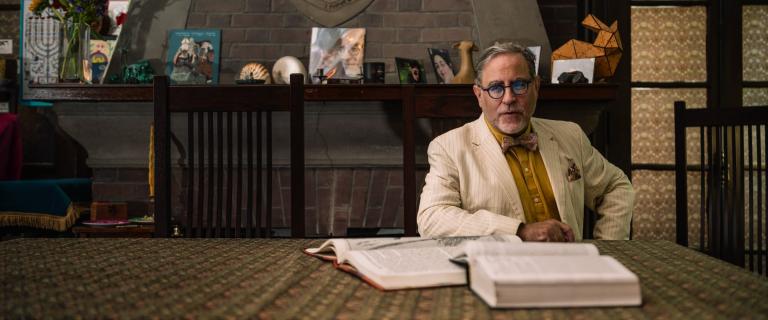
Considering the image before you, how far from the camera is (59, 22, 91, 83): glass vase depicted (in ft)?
9.89

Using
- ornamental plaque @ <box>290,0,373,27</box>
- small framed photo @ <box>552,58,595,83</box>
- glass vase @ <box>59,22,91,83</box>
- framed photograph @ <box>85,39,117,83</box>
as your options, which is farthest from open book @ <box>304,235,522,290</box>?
framed photograph @ <box>85,39,117,83</box>

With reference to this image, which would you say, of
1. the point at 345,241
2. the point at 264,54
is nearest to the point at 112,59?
the point at 264,54

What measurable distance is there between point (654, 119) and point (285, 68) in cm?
177

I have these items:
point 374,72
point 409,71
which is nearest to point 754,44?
point 409,71

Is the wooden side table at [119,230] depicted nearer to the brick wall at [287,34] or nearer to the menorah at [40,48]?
the brick wall at [287,34]

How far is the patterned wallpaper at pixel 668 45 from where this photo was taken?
3.42 m

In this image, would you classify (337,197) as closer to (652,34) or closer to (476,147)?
(476,147)

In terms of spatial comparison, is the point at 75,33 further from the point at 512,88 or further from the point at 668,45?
the point at 668,45

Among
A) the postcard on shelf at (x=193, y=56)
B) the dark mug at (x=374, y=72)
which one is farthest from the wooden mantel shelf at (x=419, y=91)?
the postcard on shelf at (x=193, y=56)

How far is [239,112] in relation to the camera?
180cm

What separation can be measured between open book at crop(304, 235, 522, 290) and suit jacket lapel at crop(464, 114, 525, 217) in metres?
0.55

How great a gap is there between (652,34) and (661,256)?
250 cm

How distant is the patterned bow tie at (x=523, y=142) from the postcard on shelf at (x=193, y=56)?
5.51 ft

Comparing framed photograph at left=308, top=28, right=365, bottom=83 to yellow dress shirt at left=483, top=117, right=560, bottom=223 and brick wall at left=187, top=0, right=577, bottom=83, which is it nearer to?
brick wall at left=187, top=0, right=577, bottom=83
